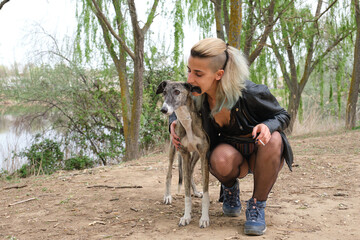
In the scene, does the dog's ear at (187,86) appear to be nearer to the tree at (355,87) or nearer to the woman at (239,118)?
the woman at (239,118)

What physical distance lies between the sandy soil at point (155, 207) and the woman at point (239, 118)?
367mm

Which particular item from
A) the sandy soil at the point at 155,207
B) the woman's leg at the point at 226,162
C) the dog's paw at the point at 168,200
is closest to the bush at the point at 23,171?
the sandy soil at the point at 155,207

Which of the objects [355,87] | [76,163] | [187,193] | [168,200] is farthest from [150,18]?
[355,87]

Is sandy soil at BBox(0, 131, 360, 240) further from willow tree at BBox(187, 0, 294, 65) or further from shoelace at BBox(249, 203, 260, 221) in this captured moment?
willow tree at BBox(187, 0, 294, 65)

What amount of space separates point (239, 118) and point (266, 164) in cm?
42

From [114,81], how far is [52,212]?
712 centimetres

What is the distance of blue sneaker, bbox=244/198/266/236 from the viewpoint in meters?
2.51

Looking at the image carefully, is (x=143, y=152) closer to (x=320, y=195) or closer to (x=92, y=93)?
(x=92, y=93)

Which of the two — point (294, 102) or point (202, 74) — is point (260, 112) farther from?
point (294, 102)

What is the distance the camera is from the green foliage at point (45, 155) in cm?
867

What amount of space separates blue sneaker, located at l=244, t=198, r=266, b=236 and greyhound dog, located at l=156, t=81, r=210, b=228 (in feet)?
1.11

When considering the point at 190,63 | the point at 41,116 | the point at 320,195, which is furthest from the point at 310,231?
the point at 41,116

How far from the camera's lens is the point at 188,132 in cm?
288

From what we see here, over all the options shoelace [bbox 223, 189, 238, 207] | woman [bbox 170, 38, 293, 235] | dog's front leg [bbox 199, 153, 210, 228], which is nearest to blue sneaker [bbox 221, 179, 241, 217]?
shoelace [bbox 223, 189, 238, 207]
